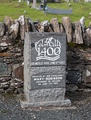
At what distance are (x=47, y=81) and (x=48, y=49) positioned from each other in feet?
2.13

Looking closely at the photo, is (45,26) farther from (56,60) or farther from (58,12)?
(58,12)

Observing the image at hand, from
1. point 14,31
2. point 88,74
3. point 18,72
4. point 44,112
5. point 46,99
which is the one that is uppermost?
point 14,31

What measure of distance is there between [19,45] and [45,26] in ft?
2.33

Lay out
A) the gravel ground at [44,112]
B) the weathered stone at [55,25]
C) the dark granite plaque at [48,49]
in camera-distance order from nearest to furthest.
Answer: the gravel ground at [44,112] → the dark granite plaque at [48,49] → the weathered stone at [55,25]

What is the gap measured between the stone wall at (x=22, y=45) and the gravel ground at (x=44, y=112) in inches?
18.8

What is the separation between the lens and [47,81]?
7285 millimetres

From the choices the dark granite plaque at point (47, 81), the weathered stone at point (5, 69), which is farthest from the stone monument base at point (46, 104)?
the weathered stone at point (5, 69)

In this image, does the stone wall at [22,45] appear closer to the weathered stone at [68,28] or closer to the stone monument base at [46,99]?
the weathered stone at [68,28]

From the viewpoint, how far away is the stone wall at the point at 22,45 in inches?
310

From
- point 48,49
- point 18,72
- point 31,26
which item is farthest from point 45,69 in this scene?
point 31,26

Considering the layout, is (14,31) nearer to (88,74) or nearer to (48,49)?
(48,49)

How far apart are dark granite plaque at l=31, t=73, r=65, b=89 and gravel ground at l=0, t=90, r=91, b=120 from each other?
1.63 ft

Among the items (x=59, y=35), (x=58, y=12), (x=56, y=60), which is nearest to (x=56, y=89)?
(x=56, y=60)

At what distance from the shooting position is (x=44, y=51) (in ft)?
23.5
